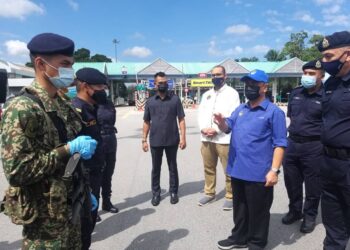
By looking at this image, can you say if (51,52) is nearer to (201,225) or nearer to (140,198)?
(201,225)

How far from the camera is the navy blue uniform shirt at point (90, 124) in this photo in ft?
10.5

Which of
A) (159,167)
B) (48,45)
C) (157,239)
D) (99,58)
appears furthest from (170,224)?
(99,58)

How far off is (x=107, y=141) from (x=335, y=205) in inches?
115

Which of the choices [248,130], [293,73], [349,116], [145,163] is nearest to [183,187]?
[145,163]

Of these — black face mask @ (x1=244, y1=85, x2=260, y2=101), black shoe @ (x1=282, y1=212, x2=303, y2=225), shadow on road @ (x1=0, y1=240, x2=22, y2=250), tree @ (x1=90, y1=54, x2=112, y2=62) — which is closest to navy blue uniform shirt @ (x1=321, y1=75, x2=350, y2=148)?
black face mask @ (x1=244, y1=85, x2=260, y2=101)

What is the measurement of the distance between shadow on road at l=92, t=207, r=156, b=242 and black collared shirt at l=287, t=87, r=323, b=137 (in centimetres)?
239

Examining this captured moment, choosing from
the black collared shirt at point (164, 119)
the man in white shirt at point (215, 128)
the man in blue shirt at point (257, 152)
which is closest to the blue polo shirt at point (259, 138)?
the man in blue shirt at point (257, 152)

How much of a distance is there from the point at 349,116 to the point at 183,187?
373 cm

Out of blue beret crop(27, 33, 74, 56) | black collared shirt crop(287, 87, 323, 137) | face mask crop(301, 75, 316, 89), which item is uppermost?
blue beret crop(27, 33, 74, 56)

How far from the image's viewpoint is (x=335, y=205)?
3.18 m

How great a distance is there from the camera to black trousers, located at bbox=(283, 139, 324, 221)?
162 inches

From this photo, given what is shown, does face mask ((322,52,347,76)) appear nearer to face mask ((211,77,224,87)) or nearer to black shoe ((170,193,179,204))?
face mask ((211,77,224,87))

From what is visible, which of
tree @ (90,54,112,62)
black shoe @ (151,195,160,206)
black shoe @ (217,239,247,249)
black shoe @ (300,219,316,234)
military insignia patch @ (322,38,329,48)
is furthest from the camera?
tree @ (90,54,112,62)

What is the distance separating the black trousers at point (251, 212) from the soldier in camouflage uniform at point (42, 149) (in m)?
1.94
